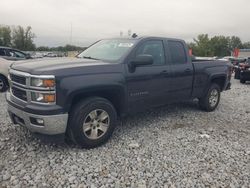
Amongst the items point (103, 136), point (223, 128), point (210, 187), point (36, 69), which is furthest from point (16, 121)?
point (223, 128)

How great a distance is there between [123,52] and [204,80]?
2.61m

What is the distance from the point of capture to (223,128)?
5137 millimetres

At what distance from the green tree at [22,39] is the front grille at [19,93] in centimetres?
6908

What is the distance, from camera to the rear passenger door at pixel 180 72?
513 cm

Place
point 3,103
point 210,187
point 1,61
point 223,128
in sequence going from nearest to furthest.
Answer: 1. point 210,187
2. point 223,128
3. point 3,103
4. point 1,61

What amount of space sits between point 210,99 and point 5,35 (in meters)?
69.8

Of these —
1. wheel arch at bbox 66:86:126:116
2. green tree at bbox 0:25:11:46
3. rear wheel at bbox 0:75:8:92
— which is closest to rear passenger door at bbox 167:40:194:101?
wheel arch at bbox 66:86:126:116

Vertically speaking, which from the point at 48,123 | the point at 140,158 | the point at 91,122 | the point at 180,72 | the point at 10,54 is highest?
the point at 10,54

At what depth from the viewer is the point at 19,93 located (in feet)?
12.2

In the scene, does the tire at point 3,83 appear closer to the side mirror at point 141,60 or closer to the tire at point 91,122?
the tire at point 91,122

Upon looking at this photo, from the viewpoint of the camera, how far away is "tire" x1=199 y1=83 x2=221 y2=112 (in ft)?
20.6

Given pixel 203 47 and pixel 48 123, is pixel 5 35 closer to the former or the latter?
pixel 203 47

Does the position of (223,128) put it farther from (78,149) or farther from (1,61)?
(1,61)

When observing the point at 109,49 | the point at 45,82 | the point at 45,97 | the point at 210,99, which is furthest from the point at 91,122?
the point at 210,99
